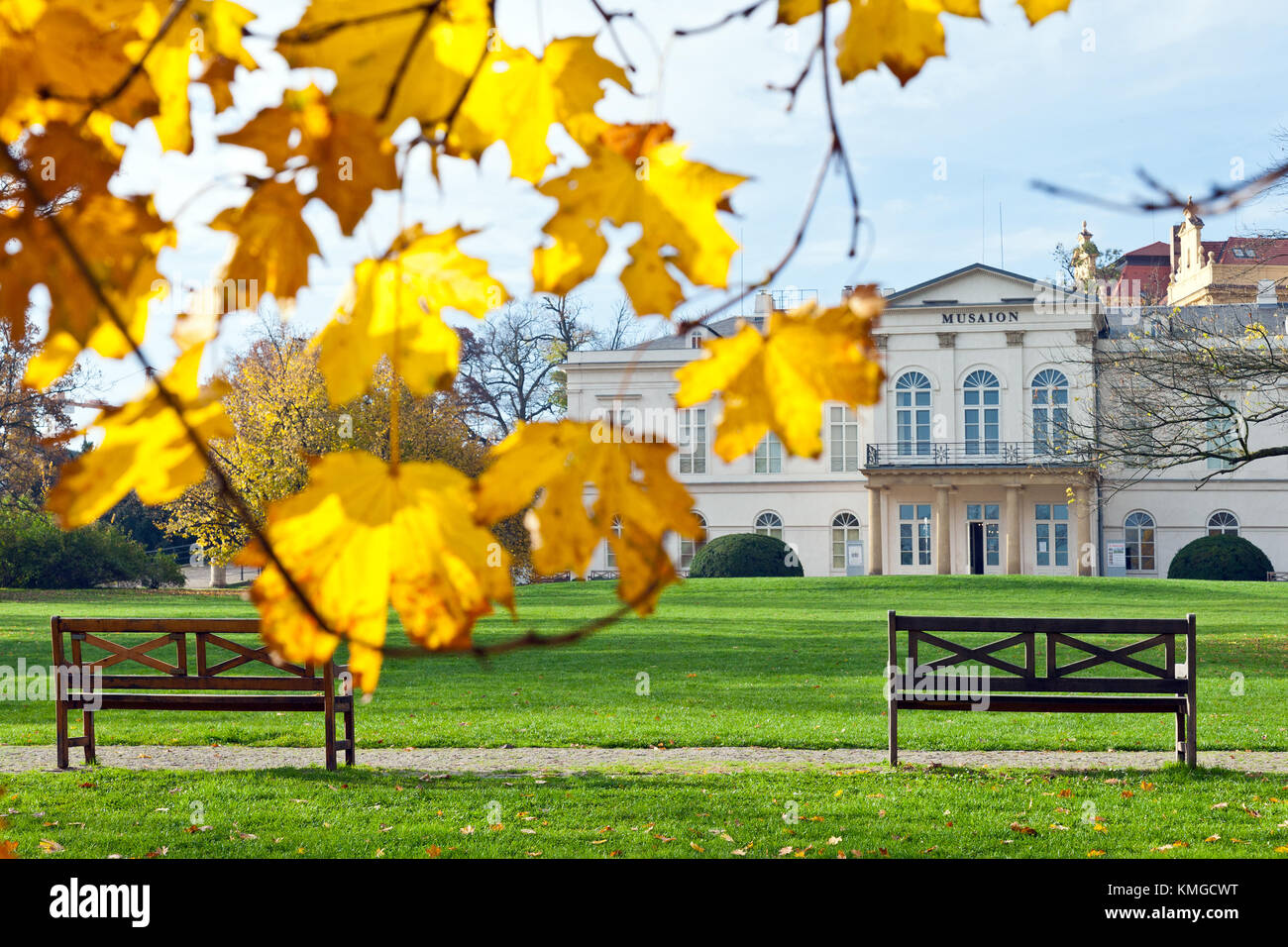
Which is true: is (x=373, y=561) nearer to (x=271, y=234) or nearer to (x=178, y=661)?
(x=271, y=234)

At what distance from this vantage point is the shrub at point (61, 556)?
106 feet

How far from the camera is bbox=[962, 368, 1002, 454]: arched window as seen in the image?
3869 centimetres

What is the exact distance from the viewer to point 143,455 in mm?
657

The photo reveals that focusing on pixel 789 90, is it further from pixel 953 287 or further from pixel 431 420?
pixel 953 287

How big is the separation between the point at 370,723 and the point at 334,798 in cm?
325

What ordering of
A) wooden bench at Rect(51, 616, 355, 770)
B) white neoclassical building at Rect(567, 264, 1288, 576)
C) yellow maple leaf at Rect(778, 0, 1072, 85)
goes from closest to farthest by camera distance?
yellow maple leaf at Rect(778, 0, 1072, 85) < wooden bench at Rect(51, 616, 355, 770) < white neoclassical building at Rect(567, 264, 1288, 576)

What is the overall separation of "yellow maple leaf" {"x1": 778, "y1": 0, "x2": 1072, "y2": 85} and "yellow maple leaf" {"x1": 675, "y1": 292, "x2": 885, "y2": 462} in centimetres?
26

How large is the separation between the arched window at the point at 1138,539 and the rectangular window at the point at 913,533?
22.4 ft

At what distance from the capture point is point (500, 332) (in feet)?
150

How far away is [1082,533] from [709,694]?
96.0ft

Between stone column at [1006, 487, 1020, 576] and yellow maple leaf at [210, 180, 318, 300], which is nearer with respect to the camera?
yellow maple leaf at [210, 180, 318, 300]

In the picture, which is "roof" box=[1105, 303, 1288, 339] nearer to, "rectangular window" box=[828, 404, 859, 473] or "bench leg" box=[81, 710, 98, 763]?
"rectangular window" box=[828, 404, 859, 473]

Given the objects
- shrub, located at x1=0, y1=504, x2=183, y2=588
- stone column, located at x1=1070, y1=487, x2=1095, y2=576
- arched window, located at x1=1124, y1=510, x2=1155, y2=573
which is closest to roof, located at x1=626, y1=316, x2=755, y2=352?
stone column, located at x1=1070, y1=487, x2=1095, y2=576

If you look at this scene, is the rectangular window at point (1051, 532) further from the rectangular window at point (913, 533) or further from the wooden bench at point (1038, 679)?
the wooden bench at point (1038, 679)
